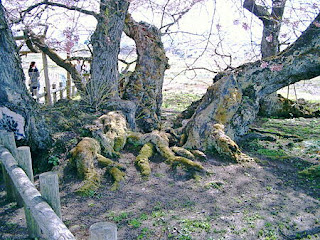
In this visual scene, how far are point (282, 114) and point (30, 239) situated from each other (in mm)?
8325

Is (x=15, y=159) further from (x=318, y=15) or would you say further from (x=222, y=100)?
(x=318, y=15)

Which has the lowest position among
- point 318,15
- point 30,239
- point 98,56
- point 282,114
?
point 30,239

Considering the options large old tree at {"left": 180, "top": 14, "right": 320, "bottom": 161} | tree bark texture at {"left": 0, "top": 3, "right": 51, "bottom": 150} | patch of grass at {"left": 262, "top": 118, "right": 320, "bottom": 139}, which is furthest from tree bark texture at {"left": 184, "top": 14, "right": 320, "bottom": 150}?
tree bark texture at {"left": 0, "top": 3, "right": 51, "bottom": 150}

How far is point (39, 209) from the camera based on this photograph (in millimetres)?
2502

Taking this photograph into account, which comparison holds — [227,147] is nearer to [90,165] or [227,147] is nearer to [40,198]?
[90,165]

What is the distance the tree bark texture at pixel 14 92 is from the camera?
4.60m

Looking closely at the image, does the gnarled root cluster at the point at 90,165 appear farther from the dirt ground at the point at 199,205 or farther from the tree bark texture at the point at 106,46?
the tree bark texture at the point at 106,46

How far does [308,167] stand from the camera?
18.3 ft

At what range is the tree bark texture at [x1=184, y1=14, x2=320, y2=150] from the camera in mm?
6449

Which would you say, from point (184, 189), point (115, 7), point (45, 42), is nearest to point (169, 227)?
point (184, 189)

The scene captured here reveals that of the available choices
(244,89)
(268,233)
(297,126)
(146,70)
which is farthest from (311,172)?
(146,70)

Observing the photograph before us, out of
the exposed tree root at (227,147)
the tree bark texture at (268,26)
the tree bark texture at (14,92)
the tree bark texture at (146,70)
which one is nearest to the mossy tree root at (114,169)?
the tree bark texture at (14,92)

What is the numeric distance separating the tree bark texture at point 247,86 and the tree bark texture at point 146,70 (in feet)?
4.27

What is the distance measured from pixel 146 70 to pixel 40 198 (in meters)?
5.43
